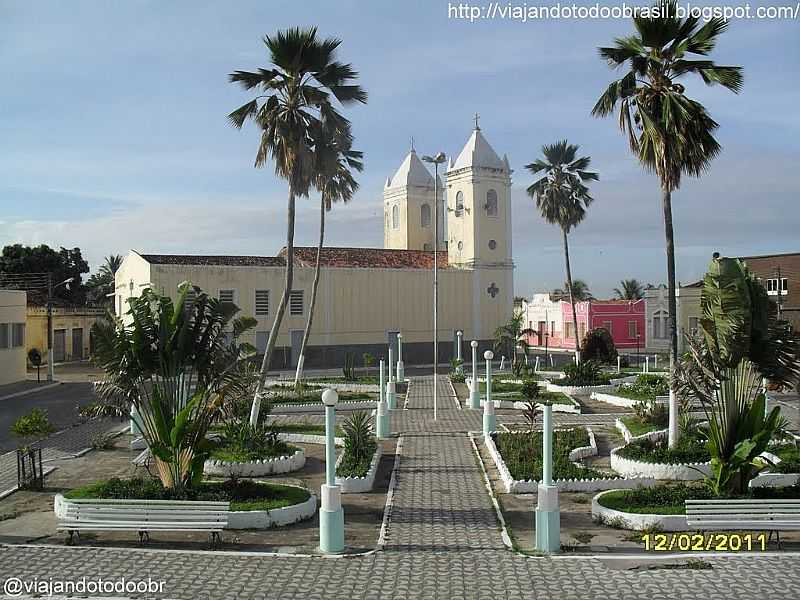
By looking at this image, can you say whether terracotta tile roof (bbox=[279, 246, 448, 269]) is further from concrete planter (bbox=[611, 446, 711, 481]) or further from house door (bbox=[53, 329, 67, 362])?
concrete planter (bbox=[611, 446, 711, 481])

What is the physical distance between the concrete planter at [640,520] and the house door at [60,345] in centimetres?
4534

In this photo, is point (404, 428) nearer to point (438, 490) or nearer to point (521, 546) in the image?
point (438, 490)

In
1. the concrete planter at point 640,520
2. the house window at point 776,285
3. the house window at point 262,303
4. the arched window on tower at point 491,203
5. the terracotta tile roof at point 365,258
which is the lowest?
the concrete planter at point 640,520

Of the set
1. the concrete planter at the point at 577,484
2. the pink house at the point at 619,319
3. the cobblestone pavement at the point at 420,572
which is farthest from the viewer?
the pink house at the point at 619,319

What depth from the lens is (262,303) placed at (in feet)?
136

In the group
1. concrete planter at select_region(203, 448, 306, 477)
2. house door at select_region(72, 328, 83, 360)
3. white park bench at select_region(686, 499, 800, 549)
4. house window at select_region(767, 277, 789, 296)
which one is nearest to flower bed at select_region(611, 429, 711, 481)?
white park bench at select_region(686, 499, 800, 549)

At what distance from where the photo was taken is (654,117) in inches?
622

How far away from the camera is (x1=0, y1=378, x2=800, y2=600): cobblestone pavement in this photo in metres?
8.65

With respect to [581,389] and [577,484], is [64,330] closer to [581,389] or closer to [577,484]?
[581,389]

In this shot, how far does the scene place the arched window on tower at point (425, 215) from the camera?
54562 mm

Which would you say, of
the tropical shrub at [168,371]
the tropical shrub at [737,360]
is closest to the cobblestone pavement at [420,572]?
the tropical shrub at [168,371]

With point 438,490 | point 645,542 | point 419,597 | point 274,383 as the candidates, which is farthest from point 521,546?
point 274,383
